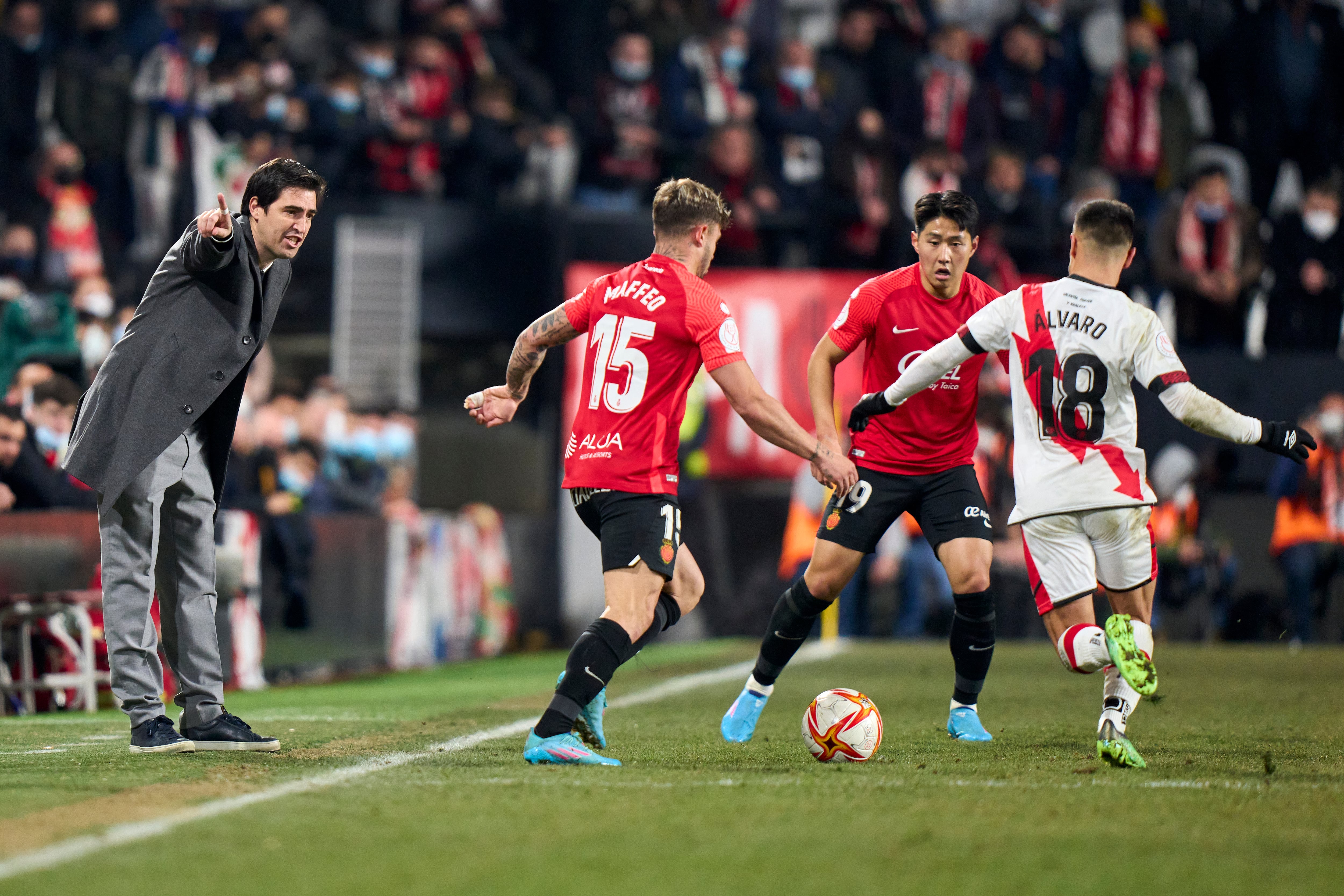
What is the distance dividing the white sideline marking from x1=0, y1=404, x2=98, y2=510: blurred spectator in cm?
364

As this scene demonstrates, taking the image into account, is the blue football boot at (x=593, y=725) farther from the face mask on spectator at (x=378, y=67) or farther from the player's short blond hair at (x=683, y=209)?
the face mask on spectator at (x=378, y=67)

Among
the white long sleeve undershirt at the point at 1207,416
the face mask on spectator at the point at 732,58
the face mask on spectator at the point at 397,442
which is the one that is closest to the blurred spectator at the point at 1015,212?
the face mask on spectator at the point at 732,58

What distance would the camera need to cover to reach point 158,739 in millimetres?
6219

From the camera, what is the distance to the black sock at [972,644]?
7.08m

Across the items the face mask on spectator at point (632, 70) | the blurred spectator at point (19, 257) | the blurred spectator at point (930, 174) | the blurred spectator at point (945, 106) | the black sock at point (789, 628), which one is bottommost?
the black sock at point (789, 628)

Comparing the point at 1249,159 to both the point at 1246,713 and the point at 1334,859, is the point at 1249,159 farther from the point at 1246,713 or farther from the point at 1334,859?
the point at 1334,859

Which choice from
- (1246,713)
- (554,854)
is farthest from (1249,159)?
(554,854)

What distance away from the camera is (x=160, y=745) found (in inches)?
243

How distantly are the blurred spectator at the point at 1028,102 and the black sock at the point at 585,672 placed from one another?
13105 millimetres

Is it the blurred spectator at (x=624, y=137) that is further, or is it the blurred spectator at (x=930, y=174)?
the blurred spectator at (x=624, y=137)

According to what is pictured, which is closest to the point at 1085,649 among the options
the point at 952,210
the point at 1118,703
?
the point at 1118,703

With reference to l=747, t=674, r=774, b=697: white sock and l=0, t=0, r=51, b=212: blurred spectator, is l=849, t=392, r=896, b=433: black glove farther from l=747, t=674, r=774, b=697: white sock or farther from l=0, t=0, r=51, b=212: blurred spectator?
l=0, t=0, r=51, b=212: blurred spectator

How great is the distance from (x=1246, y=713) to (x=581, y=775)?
14.2ft

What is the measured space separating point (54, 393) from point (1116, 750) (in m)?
7.46
